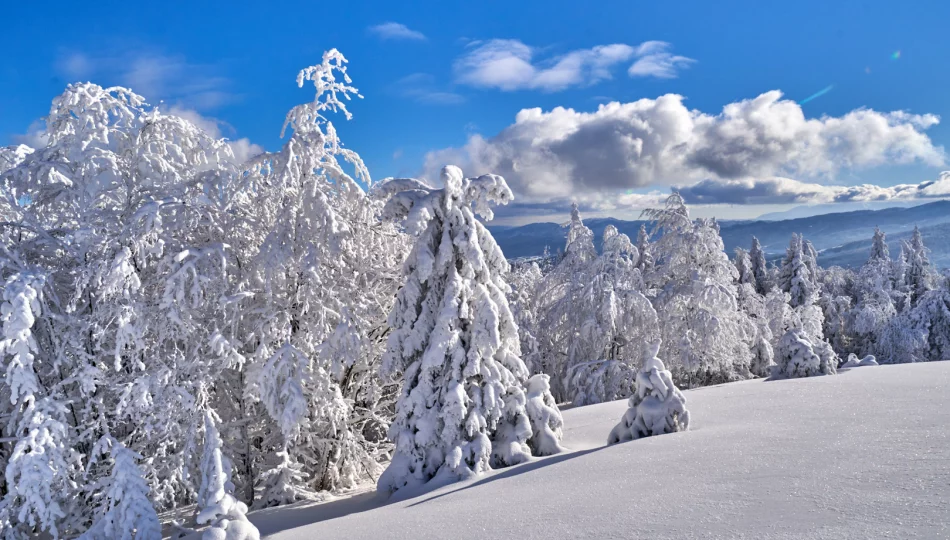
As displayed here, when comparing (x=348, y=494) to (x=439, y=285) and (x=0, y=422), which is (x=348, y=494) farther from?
(x=0, y=422)

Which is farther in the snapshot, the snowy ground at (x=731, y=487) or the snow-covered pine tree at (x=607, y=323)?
the snow-covered pine tree at (x=607, y=323)

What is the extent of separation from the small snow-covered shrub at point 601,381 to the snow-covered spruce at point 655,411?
12534mm

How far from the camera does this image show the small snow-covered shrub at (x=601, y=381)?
2308cm

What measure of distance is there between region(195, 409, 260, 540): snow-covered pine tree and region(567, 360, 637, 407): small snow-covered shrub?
1716 cm

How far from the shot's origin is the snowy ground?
5191 millimetres

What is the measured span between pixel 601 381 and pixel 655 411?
43.1 ft

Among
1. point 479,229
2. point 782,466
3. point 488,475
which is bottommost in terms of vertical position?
point 488,475

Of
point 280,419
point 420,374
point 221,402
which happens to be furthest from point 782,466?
point 221,402

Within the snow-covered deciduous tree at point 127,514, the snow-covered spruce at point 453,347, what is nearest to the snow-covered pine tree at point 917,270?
the snow-covered spruce at point 453,347

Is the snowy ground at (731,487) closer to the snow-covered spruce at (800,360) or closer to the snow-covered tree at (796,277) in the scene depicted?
the snow-covered spruce at (800,360)

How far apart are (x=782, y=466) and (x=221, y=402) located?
12.7 meters

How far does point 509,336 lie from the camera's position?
37.5ft

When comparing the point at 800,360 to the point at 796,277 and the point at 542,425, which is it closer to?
the point at 542,425

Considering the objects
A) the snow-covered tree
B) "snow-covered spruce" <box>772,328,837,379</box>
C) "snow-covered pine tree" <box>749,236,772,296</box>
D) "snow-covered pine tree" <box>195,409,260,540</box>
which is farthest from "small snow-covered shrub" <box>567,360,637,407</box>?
"snow-covered pine tree" <box>749,236,772,296</box>
